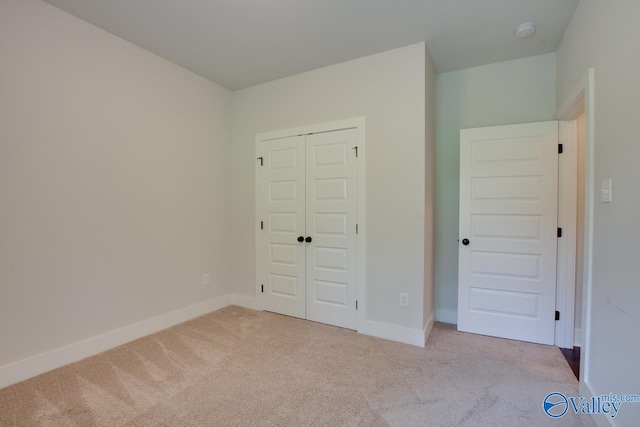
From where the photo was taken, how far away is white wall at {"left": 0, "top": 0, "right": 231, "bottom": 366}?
2.04 metres

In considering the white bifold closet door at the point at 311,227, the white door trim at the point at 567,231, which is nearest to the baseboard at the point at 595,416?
the white door trim at the point at 567,231

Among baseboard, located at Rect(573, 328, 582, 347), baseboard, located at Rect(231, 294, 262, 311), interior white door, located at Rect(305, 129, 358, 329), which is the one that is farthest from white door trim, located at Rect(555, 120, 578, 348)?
baseboard, located at Rect(231, 294, 262, 311)

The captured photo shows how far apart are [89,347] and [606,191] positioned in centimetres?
A: 386

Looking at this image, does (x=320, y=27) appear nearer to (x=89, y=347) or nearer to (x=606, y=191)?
(x=606, y=191)

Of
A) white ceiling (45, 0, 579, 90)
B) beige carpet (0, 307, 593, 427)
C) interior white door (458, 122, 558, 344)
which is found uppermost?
white ceiling (45, 0, 579, 90)

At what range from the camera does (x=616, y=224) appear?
1.50m

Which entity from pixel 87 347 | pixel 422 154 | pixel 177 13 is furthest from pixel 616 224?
pixel 87 347

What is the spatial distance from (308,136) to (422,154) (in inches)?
49.8

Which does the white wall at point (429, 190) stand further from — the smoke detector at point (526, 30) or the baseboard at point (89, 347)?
the baseboard at point (89, 347)

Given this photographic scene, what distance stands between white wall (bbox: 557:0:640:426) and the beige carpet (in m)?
0.49

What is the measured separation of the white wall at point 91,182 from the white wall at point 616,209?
352 cm

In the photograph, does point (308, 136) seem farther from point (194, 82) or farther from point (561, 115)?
point (561, 115)

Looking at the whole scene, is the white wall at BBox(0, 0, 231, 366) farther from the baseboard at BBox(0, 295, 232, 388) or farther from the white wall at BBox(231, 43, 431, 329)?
the white wall at BBox(231, 43, 431, 329)

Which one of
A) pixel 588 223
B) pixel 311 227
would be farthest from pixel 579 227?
pixel 311 227
